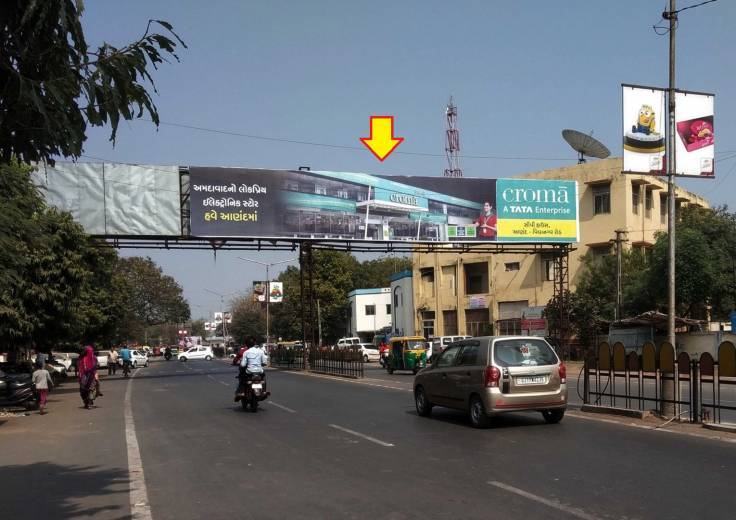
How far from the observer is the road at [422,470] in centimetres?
706

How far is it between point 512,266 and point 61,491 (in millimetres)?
46264

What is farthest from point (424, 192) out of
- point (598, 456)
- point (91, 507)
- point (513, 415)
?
point (91, 507)

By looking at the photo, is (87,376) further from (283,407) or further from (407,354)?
(407,354)

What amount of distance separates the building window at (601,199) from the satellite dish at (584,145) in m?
4.36

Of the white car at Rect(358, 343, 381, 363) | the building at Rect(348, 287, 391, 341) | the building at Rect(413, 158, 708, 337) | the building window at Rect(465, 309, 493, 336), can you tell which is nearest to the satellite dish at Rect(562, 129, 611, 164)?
the building at Rect(413, 158, 708, 337)

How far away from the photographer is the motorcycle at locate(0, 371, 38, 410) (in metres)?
18.8

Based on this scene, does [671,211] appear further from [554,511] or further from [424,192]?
[424,192]

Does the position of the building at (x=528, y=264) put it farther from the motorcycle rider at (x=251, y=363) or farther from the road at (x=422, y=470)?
the road at (x=422, y=470)

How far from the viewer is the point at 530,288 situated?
2007 inches

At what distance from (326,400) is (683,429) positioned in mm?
10224

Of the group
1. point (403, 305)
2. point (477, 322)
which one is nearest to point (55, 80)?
point (477, 322)

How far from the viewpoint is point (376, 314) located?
81.8m

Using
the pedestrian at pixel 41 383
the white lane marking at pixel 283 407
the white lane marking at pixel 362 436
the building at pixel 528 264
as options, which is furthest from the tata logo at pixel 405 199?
the white lane marking at pixel 362 436

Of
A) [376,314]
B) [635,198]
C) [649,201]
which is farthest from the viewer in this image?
[376,314]
